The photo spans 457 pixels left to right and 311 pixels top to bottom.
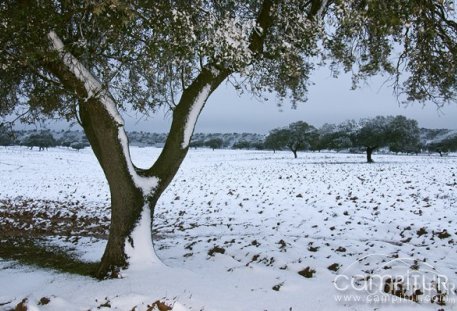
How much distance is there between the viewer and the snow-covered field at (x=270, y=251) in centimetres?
481

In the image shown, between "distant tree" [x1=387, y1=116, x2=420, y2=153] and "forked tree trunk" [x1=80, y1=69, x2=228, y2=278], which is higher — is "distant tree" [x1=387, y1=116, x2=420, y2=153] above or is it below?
above

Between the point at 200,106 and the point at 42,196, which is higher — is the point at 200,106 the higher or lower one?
the higher one

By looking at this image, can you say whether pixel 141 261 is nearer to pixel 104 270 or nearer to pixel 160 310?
pixel 104 270

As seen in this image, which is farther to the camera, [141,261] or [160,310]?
[141,261]

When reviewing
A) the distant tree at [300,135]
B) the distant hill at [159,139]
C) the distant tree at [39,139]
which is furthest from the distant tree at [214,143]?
the distant tree at [300,135]

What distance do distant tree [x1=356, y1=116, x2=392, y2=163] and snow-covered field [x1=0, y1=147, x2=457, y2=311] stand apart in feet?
92.0

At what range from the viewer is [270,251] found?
7262 millimetres

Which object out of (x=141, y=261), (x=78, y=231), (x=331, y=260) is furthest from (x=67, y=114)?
(x=331, y=260)

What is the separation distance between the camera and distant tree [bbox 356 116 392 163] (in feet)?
147

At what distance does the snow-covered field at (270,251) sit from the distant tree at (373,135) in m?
28.0

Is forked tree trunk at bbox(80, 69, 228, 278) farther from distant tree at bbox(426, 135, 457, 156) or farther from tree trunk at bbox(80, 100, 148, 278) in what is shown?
distant tree at bbox(426, 135, 457, 156)

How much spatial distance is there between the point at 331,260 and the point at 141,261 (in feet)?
11.2

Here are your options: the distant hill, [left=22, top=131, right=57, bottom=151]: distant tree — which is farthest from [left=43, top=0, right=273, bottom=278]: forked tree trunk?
the distant hill

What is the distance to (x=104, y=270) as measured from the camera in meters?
6.06
